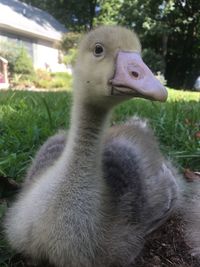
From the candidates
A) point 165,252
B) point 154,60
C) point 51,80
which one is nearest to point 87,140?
point 165,252

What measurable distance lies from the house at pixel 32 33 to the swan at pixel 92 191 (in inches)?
726

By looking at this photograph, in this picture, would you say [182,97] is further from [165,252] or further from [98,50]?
[98,50]

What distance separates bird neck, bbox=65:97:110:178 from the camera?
1.73m

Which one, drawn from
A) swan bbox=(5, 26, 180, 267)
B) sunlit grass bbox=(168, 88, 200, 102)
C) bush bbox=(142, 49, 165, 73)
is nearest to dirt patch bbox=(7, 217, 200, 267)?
swan bbox=(5, 26, 180, 267)

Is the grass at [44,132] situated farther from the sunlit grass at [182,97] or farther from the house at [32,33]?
the house at [32,33]

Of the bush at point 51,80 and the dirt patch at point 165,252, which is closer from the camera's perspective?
the dirt patch at point 165,252

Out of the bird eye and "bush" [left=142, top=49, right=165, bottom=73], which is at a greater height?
→ the bird eye

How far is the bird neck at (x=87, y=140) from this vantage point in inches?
68.2

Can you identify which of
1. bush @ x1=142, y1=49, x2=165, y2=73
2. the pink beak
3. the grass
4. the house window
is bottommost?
bush @ x1=142, y1=49, x2=165, y2=73

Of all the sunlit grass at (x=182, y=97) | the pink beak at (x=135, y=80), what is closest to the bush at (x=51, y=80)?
the sunlit grass at (x=182, y=97)

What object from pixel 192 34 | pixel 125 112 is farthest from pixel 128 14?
pixel 125 112

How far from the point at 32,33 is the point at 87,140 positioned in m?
20.6

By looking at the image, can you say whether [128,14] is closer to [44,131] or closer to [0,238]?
[44,131]

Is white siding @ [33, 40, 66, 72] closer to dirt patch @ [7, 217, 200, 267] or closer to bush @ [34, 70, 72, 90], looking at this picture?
bush @ [34, 70, 72, 90]
